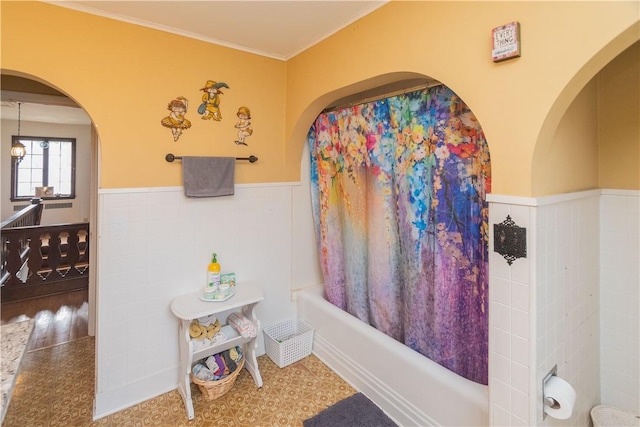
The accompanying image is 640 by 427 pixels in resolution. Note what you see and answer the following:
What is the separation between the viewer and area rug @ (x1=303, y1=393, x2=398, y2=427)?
73.4 inches

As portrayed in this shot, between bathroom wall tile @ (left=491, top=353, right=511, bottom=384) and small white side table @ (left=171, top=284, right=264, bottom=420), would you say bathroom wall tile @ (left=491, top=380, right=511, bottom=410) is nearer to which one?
bathroom wall tile @ (left=491, top=353, right=511, bottom=384)

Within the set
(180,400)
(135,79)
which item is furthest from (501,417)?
(135,79)

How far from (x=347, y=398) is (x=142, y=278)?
4.99 feet

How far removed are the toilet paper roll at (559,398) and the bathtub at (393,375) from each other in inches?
11.5

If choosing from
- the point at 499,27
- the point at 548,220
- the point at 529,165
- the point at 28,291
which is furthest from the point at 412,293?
the point at 28,291

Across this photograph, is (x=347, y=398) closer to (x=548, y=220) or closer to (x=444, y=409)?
(x=444, y=409)

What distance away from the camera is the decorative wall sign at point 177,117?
2111 mm

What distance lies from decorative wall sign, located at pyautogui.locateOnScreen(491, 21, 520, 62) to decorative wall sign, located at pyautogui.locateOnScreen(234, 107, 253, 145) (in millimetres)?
1663

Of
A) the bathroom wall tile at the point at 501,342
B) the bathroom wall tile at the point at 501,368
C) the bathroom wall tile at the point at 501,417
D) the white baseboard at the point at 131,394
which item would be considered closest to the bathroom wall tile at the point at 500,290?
the bathroom wall tile at the point at 501,342

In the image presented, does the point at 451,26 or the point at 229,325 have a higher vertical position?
the point at 451,26

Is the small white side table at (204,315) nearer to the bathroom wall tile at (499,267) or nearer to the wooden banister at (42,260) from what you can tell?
the bathroom wall tile at (499,267)

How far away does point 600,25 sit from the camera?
1046 mm

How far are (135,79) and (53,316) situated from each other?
2.70m

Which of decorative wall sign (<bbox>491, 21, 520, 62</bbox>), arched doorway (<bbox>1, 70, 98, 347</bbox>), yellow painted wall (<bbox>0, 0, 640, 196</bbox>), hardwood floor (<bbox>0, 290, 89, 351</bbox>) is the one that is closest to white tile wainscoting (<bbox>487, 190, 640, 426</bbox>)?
yellow painted wall (<bbox>0, 0, 640, 196</bbox>)
